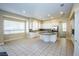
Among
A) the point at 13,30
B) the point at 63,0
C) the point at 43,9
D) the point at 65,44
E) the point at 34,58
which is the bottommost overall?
the point at 65,44

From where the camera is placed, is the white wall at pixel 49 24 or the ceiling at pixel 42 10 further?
the white wall at pixel 49 24

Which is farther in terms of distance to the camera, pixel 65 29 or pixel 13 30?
pixel 13 30

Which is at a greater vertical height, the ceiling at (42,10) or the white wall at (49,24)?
the ceiling at (42,10)

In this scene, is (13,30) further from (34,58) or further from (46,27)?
(34,58)

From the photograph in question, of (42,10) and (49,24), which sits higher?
(42,10)

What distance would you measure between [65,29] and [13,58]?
1189 millimetres

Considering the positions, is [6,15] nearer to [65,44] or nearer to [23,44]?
[23,44]

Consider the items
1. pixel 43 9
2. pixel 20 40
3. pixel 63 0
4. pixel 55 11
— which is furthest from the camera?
pixel 20 40

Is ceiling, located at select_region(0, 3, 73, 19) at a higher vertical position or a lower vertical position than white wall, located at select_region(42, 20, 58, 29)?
higher

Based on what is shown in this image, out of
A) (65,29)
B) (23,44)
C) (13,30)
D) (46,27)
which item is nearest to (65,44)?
(65,29)

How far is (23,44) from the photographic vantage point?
201cm

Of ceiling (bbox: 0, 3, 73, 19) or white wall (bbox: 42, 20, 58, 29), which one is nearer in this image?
ceiling (bbox: 0, 3, 73, 19)

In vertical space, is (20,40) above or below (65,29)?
below

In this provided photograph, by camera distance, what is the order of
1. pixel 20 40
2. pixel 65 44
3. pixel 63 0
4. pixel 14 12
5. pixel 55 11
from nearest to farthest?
pixel 63 0 → pixel 55 11 → pixel 14 12 → pixel 20 40 → pixel 65 44
